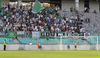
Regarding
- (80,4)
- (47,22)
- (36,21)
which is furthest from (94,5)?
(36,21)

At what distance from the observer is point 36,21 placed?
41.5 metres

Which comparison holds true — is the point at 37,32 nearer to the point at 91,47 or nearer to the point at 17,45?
the point at 17,45

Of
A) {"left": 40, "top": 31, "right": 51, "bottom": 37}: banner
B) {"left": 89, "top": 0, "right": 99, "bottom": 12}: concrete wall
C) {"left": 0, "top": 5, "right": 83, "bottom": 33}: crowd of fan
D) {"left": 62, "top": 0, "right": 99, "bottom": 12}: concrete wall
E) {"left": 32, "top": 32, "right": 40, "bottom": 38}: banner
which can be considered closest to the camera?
{"left": 32, "top": 32, "right": 40, "bottom": 38}: banner

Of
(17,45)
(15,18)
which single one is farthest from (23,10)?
(17,45)

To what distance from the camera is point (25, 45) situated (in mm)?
37000

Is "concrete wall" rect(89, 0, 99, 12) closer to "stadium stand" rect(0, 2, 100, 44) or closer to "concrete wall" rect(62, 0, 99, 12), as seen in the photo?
"concrete wall" rect(62, 0, 99, 12)

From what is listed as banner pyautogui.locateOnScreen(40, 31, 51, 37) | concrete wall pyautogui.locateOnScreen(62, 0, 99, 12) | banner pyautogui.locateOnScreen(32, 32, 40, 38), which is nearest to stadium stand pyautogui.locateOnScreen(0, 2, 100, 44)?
banner pyautogui.locateOnScreen(32, 32, 40, 38)

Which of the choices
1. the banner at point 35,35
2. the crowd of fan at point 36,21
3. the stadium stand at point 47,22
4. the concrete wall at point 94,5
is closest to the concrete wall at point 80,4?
the concrete wall at point 94,5

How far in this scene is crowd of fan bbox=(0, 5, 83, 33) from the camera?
130ft

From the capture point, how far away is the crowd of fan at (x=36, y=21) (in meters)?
39.7

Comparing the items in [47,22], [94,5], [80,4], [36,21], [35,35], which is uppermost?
[80,4]

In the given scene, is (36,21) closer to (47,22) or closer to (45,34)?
(47,22)

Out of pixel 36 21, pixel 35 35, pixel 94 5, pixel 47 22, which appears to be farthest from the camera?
pixel 94 5

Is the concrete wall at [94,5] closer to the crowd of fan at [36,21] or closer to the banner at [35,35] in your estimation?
the crowd of fan at [36,21]
